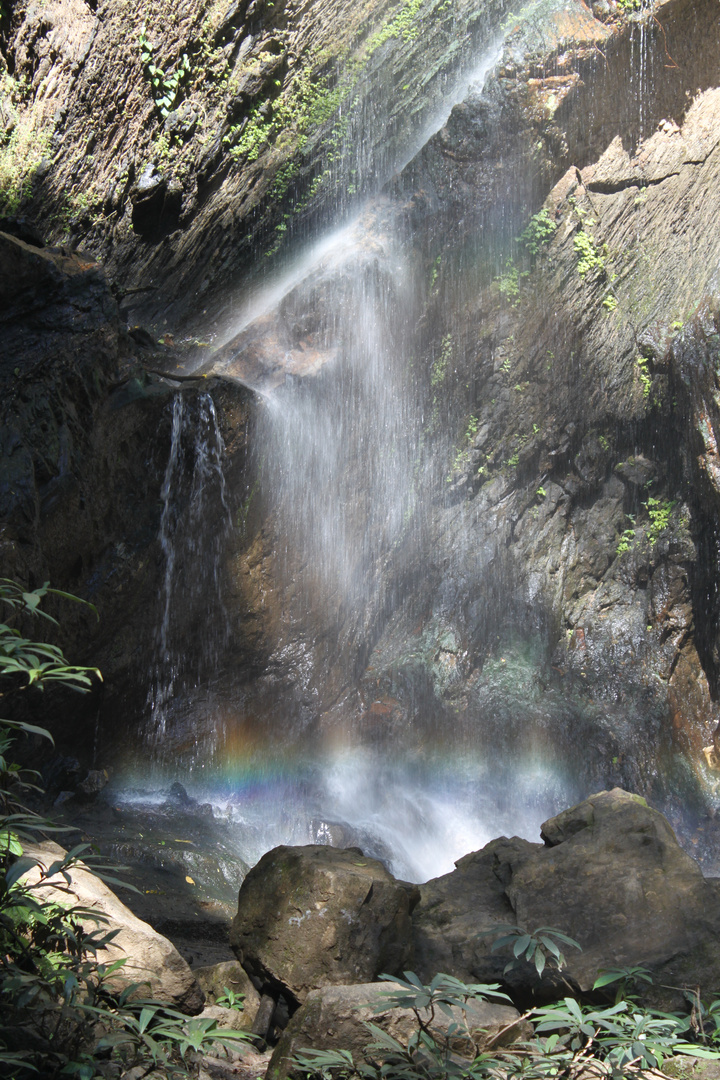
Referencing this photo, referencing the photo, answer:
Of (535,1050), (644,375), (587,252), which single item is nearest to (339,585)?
(644,375)

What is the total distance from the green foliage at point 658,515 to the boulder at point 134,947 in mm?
7360

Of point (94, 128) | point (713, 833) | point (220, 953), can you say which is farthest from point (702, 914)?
point (94, 128)

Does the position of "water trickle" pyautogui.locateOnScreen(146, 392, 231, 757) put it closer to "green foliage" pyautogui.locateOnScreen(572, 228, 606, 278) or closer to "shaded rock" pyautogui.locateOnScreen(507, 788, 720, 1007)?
"shaded rock" pyautogui.locateOnScreen(507, 788, 720, 1007)

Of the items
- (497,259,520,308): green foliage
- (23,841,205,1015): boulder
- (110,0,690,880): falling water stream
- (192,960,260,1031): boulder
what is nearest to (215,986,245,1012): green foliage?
(192,960,260,1031): boulder

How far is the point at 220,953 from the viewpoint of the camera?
432 centimetres

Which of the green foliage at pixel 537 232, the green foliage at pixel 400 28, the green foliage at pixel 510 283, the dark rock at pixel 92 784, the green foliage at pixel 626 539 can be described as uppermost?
the green foliage at pixel 400 28

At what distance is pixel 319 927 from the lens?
9.96 feet

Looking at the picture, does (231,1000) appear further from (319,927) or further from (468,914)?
(468,914)

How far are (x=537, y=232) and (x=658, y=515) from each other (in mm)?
4169

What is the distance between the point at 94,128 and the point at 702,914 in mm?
10109

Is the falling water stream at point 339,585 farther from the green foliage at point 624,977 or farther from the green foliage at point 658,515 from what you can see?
the green foliage at point 624,977

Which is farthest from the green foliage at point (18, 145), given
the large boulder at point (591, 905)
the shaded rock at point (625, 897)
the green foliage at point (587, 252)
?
the shaded rock at point (625, 897)

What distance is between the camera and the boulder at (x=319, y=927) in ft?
9.78

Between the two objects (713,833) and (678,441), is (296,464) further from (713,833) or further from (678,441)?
(713,833)
